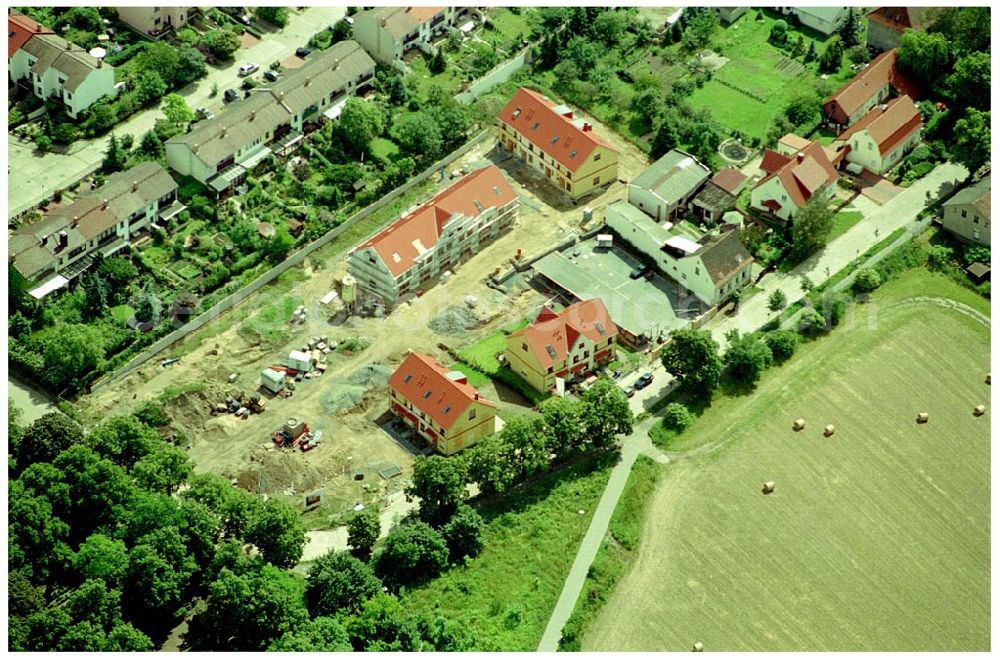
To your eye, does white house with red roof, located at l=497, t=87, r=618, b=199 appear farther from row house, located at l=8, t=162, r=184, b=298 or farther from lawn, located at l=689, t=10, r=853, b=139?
row house, located at l=8, t=162, r=184, b=298

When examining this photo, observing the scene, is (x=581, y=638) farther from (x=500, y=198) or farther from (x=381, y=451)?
(x=500, y=198)

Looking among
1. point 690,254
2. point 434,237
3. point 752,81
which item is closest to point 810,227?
point 690,254

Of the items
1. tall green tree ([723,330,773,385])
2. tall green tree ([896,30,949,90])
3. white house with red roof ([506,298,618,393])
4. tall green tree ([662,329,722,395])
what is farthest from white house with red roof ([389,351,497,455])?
tall green tree ([896,30,949,90])

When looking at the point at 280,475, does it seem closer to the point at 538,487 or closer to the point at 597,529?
Result: the point at 538,487

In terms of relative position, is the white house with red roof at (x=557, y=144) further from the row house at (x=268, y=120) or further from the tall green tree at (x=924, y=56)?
the tall green tree at (x=924, y=56)

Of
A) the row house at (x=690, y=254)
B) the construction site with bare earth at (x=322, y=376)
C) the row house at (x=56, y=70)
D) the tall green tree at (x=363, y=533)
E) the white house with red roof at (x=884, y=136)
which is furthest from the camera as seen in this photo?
the row house at (x=56, y=70)

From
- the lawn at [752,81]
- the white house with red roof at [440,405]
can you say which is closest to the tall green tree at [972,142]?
the lawn at [752,81]

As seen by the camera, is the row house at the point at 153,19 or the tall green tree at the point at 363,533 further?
the row house at the point at 153,19
